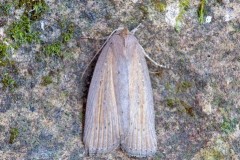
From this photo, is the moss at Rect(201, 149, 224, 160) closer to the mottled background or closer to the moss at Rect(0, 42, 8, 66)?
the mottled background

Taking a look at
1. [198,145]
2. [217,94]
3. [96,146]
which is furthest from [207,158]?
[96,146]

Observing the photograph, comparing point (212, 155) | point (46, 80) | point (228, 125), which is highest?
point (46, 80)

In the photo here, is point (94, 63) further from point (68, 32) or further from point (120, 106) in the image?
point (120, 106)

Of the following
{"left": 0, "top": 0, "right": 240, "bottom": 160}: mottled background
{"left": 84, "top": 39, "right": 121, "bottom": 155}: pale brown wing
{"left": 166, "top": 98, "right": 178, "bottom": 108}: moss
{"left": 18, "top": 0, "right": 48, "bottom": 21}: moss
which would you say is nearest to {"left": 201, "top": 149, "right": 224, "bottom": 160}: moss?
{"left": 0, "top": 0, "right": 240, "bottom": 160}: mottled background

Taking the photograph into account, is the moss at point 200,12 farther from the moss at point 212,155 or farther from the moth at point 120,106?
the moss at point 212,155

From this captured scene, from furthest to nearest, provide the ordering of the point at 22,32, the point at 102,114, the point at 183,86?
the point at 183,86, the point at 22,32, the point at 102,114

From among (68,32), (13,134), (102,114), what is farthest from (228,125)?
(13,134)
